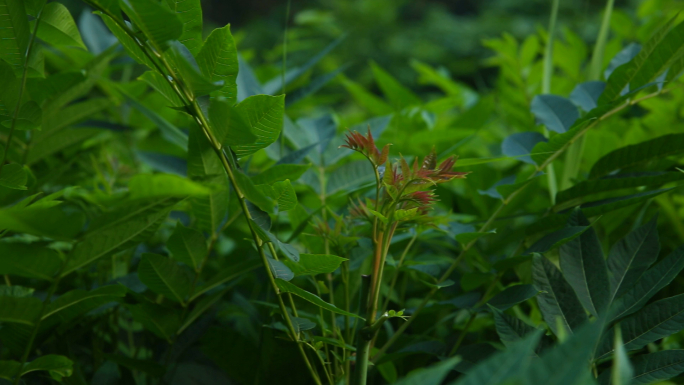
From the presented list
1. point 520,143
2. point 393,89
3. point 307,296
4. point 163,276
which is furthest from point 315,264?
point 393,89

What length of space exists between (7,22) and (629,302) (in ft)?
1.32

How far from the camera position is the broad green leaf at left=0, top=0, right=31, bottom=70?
27cm

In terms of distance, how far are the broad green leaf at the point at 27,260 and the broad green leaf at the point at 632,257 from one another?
0.35 metres

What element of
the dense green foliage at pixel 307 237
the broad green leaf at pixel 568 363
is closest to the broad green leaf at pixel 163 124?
the dense green foliage at pixel 307 237

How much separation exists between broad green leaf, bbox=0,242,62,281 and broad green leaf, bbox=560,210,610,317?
0.32m

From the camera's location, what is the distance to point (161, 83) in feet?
0.90

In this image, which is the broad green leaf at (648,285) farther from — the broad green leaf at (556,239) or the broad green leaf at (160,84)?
the broad green leaf at (160,84)

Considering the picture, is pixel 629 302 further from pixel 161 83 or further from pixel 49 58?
pixel 49 58

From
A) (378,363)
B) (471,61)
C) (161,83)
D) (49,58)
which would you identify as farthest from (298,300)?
(471,61)

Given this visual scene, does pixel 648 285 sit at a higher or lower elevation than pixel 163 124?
lower

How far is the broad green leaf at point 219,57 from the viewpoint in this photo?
0.26m

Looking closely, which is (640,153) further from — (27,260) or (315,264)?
(27,260)

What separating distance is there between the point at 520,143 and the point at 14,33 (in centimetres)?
36

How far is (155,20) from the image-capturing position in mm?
221
